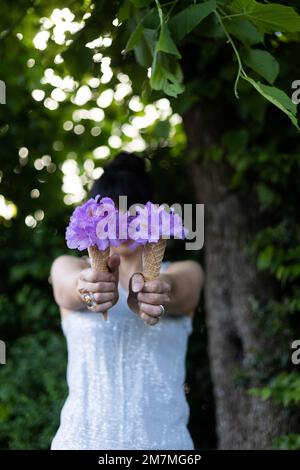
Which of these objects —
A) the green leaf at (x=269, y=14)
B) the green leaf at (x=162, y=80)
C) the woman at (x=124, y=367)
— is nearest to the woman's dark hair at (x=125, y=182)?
the woman at (x=124, y=367)

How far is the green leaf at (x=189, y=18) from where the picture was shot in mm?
1754

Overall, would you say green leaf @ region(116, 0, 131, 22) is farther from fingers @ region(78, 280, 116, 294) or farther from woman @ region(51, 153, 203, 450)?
fingers @ region(78, 280, 116, 294)

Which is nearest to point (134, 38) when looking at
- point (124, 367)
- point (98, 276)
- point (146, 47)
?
point (146, 47)

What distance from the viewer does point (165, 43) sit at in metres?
1.67

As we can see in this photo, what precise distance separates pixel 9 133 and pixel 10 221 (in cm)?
70

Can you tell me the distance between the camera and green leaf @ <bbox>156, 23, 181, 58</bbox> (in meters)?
1.65

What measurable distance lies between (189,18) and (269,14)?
0.19 m

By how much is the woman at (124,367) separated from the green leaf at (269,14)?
30.2 inches

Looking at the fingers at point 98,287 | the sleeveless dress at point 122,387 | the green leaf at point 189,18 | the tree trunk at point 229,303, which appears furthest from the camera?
the tree trunk at point 229,303

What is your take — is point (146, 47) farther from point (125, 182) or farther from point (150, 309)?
A: point (150, 309)

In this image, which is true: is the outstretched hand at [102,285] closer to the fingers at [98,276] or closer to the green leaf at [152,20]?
the fingers at [98,276]

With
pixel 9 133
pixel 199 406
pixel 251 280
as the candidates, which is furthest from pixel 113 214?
pixel 9 133

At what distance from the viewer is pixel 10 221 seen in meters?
5.61

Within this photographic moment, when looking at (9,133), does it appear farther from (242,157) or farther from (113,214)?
(113,214)
